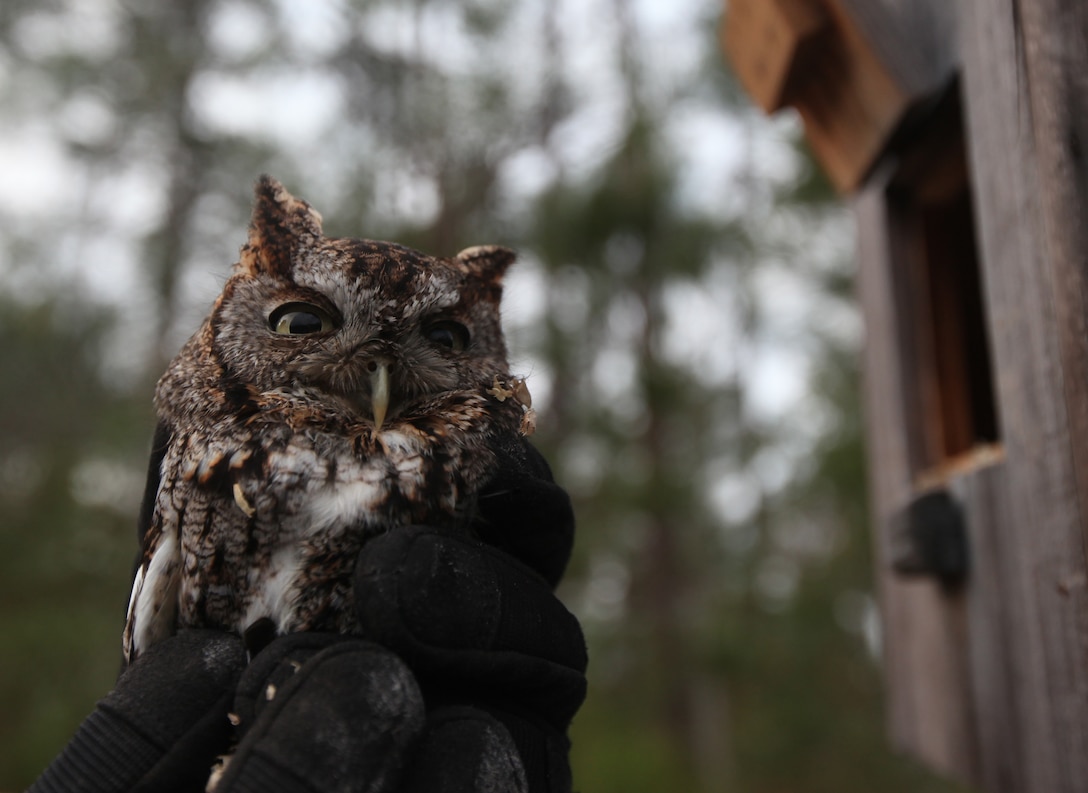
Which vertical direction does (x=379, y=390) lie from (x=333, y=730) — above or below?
above

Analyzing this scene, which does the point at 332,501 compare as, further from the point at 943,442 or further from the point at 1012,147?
the point at 943,442

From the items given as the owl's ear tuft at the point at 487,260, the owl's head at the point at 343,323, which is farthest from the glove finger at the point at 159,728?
the owl's ear tuft at the point at 487,260

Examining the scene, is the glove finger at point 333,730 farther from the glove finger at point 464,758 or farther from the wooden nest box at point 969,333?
the wooden nest box at point 969,333

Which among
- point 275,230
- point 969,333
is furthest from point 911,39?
point 275,230

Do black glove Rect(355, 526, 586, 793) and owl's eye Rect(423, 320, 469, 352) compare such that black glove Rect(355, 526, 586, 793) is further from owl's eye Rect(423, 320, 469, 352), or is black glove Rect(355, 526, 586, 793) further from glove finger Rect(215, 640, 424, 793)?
owl's eye Rect(423, 320, 469, 352)

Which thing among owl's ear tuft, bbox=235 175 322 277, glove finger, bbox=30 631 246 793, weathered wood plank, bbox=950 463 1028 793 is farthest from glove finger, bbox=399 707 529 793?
weathered wood plank, bbox=950 463 1028 793

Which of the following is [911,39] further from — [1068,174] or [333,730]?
[333,730]

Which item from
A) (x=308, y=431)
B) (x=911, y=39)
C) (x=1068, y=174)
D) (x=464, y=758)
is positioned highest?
(x=911, y=39)
